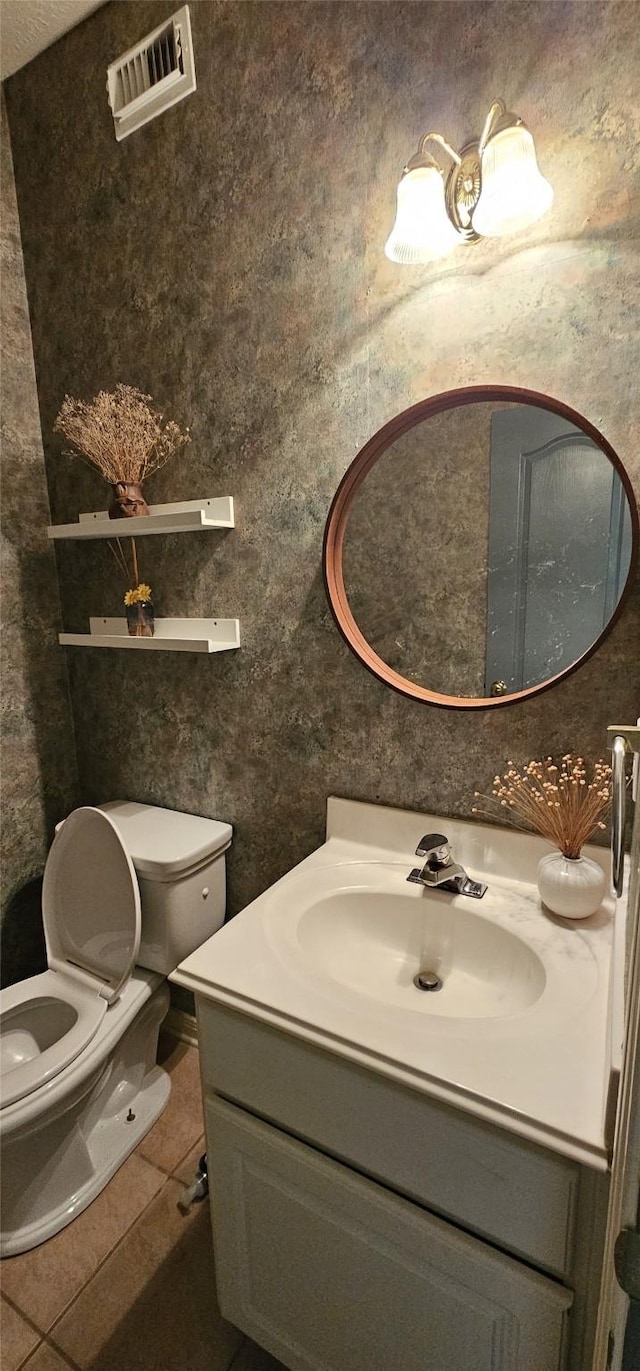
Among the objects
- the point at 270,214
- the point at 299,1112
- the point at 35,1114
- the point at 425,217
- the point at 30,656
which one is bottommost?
the point at 35,1114

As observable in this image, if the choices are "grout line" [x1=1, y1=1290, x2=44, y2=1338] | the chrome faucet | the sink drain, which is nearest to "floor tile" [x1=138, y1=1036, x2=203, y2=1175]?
"grout line" [x1=1, y1=1290, x2=44, y2=1338]

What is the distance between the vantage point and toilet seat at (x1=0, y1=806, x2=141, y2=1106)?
131cm

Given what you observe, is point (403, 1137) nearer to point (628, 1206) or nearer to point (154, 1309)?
point (628, 1206)

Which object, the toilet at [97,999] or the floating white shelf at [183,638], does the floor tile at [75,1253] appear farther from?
the floating white shelf at [183,638]

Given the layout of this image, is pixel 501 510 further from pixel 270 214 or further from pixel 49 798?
pixel 49 798

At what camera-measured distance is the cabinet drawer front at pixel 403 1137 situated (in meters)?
0.62

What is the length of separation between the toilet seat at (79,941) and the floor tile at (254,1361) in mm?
617

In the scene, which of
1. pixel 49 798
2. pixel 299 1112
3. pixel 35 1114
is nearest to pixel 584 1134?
pixel 299 1112

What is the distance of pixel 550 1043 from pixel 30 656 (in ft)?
5.22

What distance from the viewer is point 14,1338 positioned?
1063mm

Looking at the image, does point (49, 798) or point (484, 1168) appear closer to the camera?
point (484, 1168)

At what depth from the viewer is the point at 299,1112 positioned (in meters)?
0.79

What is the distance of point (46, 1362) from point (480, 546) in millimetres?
1694

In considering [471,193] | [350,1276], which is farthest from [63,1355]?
[471,193]
